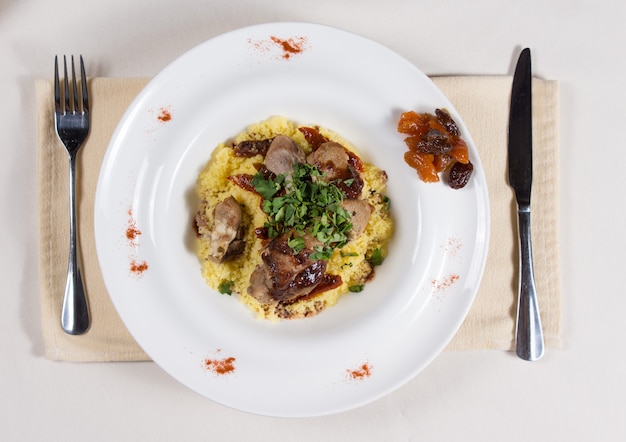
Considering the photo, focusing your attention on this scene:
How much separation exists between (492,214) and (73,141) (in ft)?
9.86

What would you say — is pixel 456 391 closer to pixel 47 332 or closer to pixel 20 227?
pixel 47 332

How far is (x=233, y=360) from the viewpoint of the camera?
3475mm

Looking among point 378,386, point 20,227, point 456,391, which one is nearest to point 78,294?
point 20,227

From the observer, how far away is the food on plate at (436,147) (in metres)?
3.36

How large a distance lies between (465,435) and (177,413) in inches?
86.1

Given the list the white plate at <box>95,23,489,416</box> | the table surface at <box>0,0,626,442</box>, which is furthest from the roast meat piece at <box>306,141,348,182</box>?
the table surface at <box>0,0,626,442</box>

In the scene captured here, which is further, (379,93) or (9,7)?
(9,7)

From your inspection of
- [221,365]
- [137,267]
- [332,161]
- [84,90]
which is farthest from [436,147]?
[84,90]

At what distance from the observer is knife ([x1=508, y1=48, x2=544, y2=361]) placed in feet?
A: 12.8

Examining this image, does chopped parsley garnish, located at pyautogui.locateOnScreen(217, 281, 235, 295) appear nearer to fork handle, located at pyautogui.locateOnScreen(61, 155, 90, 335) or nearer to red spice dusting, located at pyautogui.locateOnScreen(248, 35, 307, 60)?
fork handle, located at pyautogui.locateOnScreen(61, 155, 90, 335)

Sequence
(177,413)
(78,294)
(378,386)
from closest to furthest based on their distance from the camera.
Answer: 1. (378,386)
2. (78,294)
3. (177,413)

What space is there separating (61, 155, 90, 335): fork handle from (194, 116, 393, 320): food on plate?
2.89ft

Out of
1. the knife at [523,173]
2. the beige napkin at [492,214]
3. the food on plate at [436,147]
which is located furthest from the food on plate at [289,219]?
the knife at [523,173]

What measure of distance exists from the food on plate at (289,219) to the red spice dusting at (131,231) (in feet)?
1.37
